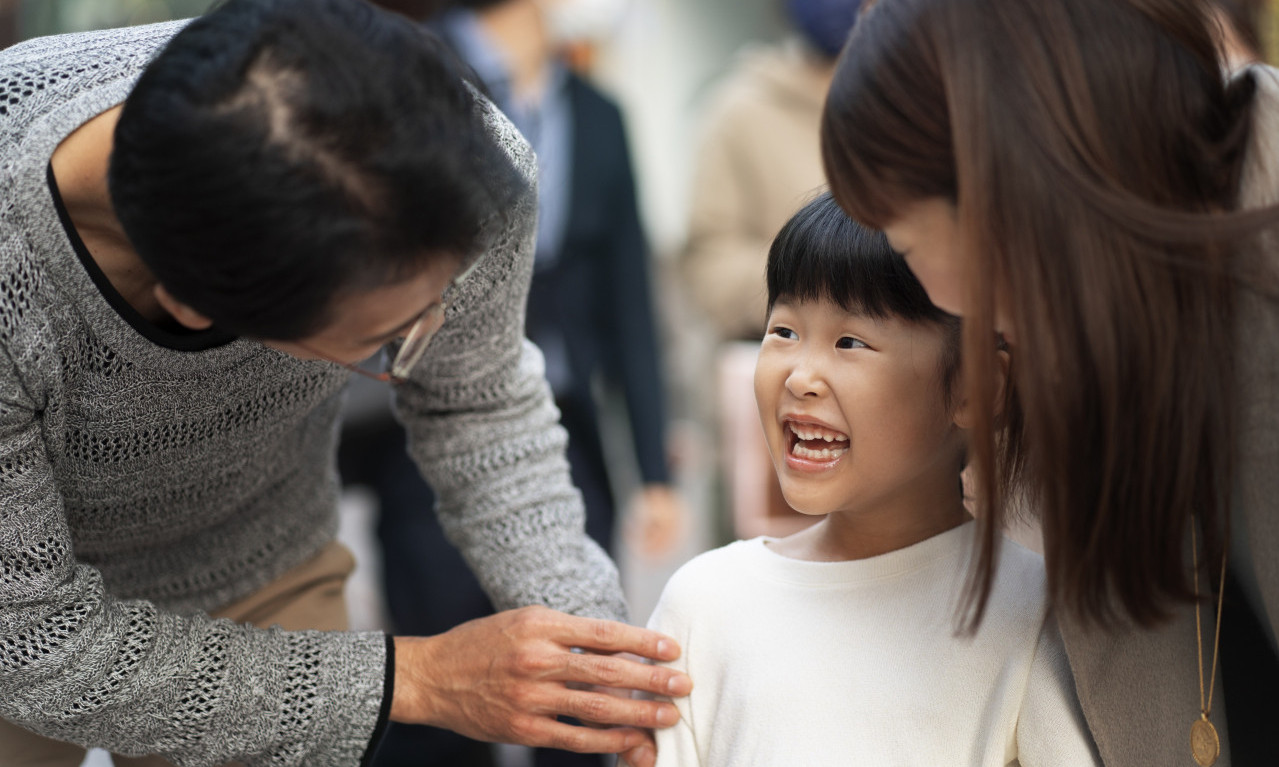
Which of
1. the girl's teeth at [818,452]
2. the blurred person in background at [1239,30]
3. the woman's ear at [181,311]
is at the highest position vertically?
the blurred person in background at [1239,30]

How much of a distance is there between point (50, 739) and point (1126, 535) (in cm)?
130

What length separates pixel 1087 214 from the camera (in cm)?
103

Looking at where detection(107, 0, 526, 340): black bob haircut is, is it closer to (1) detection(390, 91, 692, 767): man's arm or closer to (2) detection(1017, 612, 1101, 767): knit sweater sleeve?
(1) detection(390, 91, 692, 767): man's arm

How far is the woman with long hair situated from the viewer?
3.40ft

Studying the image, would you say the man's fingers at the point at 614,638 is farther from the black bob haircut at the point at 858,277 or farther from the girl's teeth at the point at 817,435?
the black bob haircut at the point at 858,277

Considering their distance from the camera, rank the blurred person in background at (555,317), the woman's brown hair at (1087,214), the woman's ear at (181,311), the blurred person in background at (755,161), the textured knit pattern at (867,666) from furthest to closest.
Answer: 1. the blurred person in background at (755,161)
2. the blurred person in background at (555,317)
3. the textured knit pattern at (867,666)
4. the woman's ear at (181,311)
5. the woman's brown hair at (1087,214)

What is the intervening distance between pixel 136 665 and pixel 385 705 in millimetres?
272

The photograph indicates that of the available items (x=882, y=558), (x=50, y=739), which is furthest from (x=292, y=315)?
(x=50, y=739)

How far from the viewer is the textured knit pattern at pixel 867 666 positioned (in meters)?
1.30

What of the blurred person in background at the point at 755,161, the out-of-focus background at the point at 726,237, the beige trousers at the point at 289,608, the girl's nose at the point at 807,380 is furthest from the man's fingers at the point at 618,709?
the blurred person in background at the point at 755,161

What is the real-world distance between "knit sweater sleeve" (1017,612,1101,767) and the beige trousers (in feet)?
3.21

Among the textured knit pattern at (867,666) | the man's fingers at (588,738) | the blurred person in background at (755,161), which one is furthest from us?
the blurred person in background at (755,161)

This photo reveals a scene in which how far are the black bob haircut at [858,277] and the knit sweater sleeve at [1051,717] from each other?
0.29 metres

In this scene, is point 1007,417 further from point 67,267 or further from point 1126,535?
point 67,267
